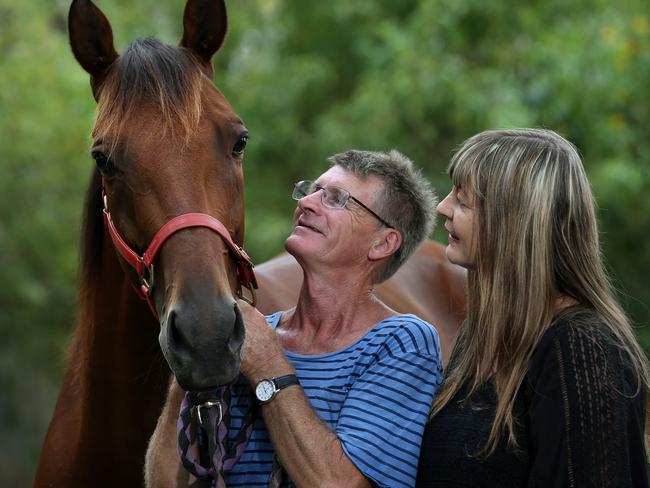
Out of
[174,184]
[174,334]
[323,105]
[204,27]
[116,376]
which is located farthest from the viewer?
[323,105]

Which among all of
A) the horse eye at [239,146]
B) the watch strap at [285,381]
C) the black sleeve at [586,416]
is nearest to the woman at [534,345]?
the black sleeve at [586,416]

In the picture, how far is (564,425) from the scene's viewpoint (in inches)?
87.5

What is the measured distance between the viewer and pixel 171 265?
245cm

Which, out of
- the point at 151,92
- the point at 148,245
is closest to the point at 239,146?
the point at 151,92

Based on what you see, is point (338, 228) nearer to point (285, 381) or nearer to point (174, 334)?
point (285, 381)

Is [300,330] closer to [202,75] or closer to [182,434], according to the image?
[182,434]

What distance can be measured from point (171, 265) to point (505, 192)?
2.91 feet

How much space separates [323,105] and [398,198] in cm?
652

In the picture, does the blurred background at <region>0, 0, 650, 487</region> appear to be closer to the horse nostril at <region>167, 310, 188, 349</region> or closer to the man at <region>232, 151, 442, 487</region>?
the man at <region>232, 151, 442, 487</region>

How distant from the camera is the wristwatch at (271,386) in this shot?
2.43 metres

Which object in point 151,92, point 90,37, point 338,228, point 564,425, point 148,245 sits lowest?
point 564,425

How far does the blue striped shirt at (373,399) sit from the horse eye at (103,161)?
70cm

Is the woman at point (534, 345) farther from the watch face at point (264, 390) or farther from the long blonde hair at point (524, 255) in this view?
the watch face at point (264, 390)

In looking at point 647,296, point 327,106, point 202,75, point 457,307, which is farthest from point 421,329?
point 327,106
